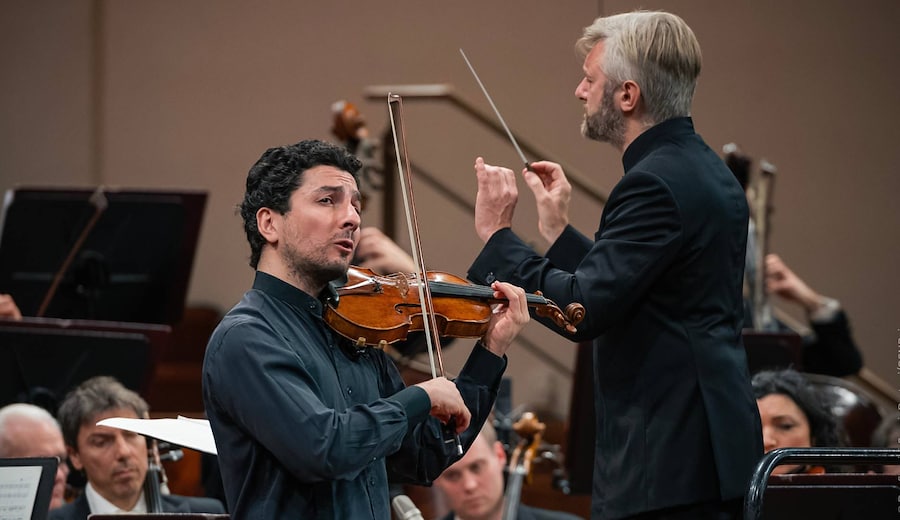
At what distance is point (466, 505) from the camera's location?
3889mm

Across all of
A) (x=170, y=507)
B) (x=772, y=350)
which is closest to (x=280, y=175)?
(x=170, y=507)

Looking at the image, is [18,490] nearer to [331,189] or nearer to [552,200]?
[331,189]

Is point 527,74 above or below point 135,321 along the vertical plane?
above

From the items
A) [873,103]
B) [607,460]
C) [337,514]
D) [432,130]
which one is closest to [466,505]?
[607,460]

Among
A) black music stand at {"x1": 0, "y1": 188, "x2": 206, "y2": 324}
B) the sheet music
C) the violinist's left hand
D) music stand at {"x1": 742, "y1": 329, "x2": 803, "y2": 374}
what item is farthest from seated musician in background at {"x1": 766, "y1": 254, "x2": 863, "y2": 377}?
the sheet music

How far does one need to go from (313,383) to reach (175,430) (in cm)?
43

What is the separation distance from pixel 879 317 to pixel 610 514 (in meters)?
4.34

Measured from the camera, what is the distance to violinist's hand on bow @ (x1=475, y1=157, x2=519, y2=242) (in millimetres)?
2430

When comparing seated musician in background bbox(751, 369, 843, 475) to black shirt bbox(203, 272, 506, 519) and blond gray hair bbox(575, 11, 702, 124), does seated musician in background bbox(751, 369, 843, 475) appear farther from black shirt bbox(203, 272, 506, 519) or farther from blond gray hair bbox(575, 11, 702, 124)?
black shirt bbox(203, 272, 506, 519)

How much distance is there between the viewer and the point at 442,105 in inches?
258

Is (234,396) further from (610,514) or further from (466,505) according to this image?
(466,505)

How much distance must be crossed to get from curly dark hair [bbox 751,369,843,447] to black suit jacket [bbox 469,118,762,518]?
47.2 inches

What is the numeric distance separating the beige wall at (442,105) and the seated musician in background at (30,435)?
279cm

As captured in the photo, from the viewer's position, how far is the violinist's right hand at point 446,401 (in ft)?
6.56
